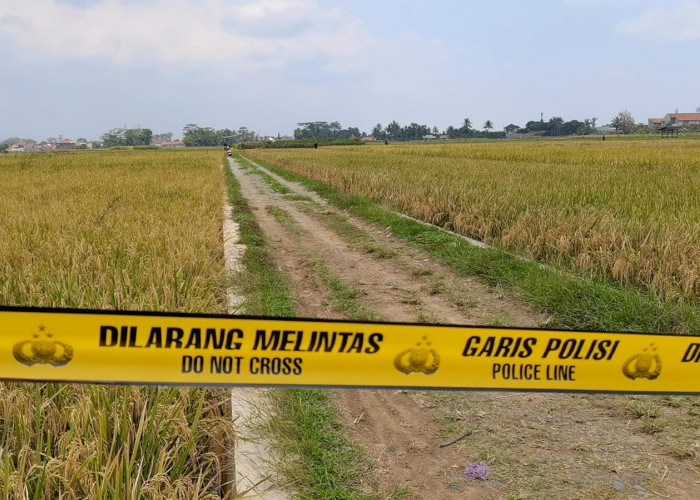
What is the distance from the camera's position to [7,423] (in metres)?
2.07

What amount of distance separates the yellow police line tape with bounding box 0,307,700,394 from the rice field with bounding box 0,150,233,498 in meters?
0.38

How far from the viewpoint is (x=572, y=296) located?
14.2ft

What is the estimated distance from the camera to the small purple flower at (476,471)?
2.30 metres

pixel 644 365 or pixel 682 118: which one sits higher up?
pixel 682 118

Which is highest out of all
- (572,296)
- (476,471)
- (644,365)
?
(644,365)

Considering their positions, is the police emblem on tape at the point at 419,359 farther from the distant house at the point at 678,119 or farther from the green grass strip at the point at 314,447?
the distant house at the point at 678,119

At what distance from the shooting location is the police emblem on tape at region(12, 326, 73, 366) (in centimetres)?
165

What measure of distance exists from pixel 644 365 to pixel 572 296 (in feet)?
8.37

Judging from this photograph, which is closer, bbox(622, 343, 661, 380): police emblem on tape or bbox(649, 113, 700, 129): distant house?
bbox(622, 343, 661, 380): police emblem on tape

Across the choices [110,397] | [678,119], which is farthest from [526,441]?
[678,119]

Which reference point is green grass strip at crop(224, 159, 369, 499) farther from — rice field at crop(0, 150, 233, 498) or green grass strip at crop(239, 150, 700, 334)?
green grass strip at crop(239, 150, 700, 334)

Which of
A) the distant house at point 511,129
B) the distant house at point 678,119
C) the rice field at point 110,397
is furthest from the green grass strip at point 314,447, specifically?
the distant house at point 511,129

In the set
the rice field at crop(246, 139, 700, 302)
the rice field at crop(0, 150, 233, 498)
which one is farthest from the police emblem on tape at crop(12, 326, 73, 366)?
the rice field at crop(246, 139, 700, 302)

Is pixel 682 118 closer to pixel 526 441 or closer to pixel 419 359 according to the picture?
pixel 526 441
